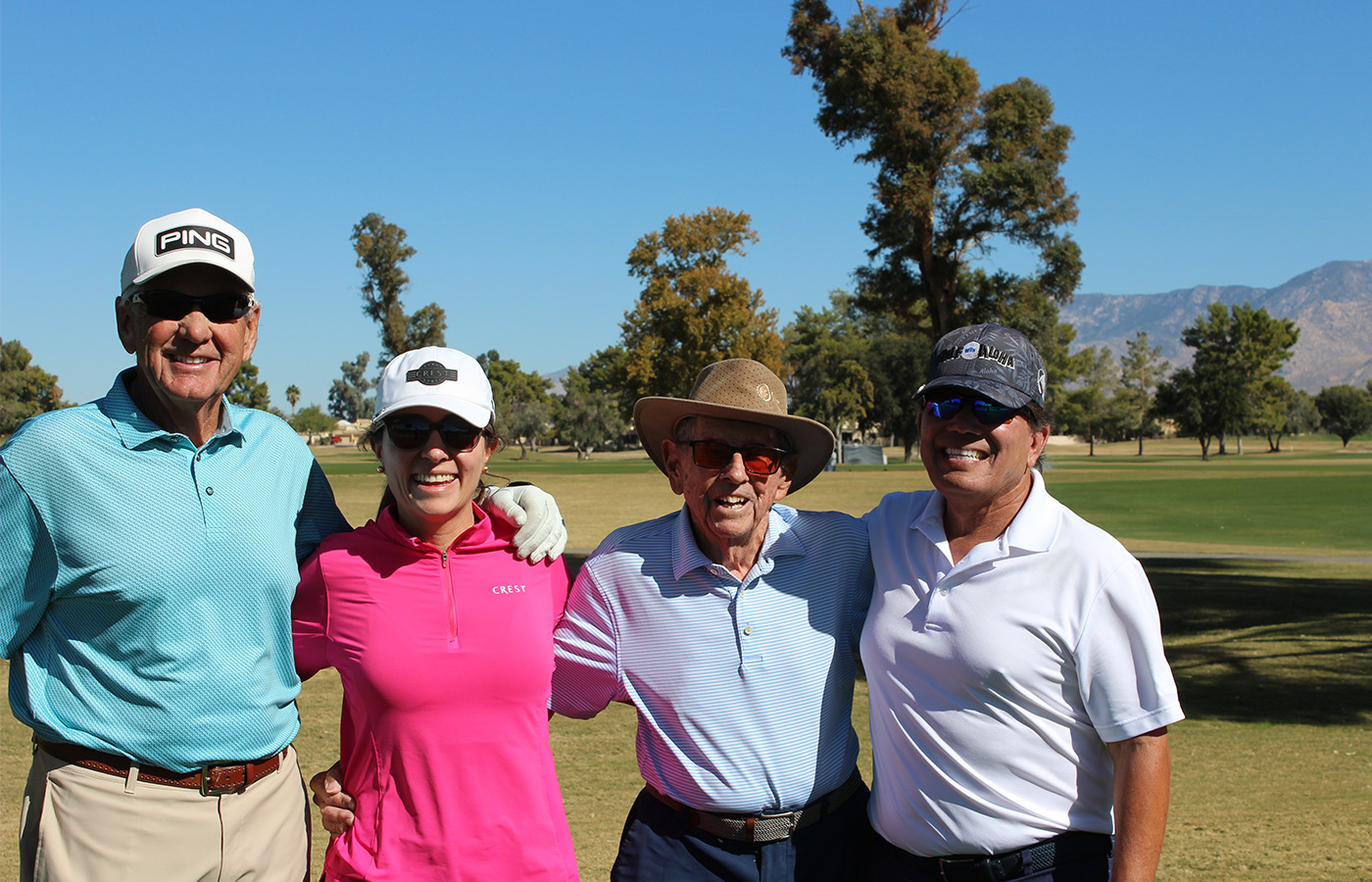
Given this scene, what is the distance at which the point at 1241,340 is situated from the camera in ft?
321

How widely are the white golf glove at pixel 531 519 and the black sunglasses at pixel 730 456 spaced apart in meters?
0.51

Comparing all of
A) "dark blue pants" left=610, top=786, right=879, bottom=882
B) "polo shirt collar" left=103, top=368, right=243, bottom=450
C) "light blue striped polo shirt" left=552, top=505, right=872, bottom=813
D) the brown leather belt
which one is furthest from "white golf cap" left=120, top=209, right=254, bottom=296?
"dark blue pants" left=610, top=786, right=879, bottom=882

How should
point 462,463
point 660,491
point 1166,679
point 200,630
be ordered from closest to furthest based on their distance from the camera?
point 1166,679 → point 200,630 → point 462,463 → point 660,491

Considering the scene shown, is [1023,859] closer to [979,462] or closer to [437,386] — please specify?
[979,462]

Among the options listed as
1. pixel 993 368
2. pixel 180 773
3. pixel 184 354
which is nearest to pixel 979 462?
pixel 993 368

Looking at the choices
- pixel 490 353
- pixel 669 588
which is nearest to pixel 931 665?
pixel 669 588

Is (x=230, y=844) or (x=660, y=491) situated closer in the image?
(x=230, y=844)

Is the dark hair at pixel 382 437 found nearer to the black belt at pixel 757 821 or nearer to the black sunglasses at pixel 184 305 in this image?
the black sunglasses at pixel 184 305

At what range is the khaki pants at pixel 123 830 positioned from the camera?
115 inches

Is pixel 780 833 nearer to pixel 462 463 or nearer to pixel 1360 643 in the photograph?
pixel 462 463

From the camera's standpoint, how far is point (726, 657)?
3.17m

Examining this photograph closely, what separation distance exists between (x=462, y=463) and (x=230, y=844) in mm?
1312

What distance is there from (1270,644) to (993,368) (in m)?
11.3

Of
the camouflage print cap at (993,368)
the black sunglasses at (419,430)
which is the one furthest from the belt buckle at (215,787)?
the camouflage print cap at (993,368)
